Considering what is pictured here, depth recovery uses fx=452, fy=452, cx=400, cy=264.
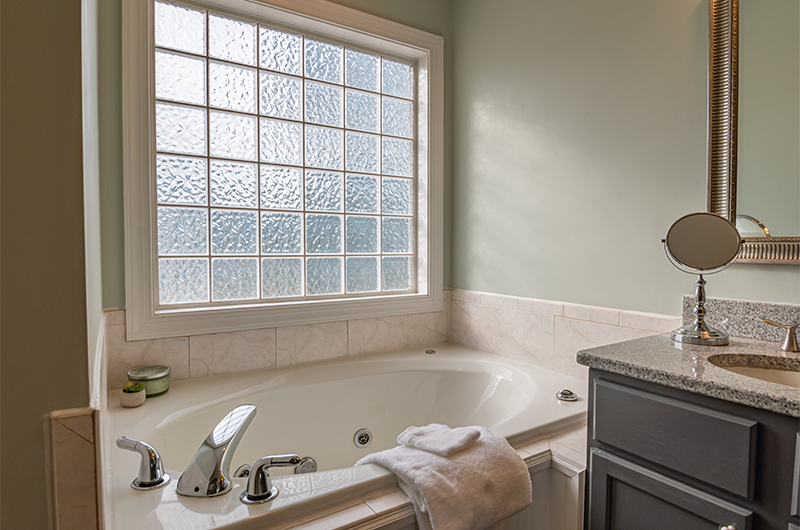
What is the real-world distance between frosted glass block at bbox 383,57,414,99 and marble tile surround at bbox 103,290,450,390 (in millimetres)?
1200

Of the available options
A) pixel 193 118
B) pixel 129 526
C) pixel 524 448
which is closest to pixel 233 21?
pixel 193 118

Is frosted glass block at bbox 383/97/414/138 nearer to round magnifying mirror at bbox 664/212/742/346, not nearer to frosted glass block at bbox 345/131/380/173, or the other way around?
frosted glass block at bbox 345/131/380/173

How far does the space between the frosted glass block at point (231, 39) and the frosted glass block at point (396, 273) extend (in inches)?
48.9

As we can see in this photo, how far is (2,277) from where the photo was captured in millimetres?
615

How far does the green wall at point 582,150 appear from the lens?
5.21 ft

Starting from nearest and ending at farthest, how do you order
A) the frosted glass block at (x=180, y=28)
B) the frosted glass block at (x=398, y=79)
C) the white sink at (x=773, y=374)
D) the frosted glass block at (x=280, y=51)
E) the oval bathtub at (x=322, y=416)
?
the oval bathtub at (x=322, y=416) → the white sink at (x=773, y=374) → the frosted glass block at (x=180, y=28) → the frosted glass block at (x=280, y=51) → the frosted glass block at (x=398, y=79)

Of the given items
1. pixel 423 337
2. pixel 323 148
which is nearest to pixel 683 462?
pixel 423 337

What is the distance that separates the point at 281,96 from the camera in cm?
226

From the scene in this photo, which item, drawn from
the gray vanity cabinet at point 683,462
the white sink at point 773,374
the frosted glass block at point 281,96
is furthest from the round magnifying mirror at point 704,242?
the frosted glass block at point 281,96

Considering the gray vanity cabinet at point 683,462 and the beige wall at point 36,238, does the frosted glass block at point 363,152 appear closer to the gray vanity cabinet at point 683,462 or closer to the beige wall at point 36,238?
the gray vanity cabinet at point 683,462

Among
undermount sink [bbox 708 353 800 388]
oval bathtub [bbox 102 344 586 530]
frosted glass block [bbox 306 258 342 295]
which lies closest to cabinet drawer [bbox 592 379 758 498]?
undermount sink [bbox 708 353 800 388]

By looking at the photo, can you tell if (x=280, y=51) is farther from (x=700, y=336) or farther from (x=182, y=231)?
(x=700, y=336)

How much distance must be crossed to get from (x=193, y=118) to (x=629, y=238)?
1935mm

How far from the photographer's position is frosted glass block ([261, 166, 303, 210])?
223 cm
